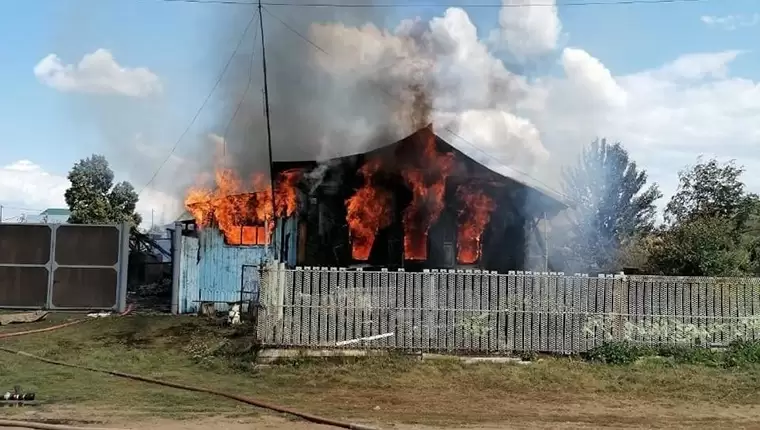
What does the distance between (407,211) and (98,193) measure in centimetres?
2604

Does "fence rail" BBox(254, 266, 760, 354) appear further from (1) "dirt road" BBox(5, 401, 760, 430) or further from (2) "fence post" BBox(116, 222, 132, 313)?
(2) "fence post" BBox(116, 222, 132, 313)

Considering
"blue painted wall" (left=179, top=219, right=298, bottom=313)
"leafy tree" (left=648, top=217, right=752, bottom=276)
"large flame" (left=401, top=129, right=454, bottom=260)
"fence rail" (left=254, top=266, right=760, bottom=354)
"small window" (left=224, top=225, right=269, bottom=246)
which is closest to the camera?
"fence rail" (left=254, top=266, right=760, bottom=354)

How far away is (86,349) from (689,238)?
15.1 m

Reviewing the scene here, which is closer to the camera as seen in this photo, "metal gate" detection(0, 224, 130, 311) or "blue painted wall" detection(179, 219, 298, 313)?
"metal gate" detection(0, 224, 130, 311)

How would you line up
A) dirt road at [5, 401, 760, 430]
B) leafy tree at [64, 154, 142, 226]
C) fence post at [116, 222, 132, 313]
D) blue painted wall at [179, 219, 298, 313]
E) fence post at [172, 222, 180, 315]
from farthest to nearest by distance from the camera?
leafy tree at [64, 154, 142, 226], blue painted wall at [179, 219, 298, 313], fence post at [172, 222, 180, 315], dirt road at [5, 401, 760, 430], fence post at [116, 222, 132, 313]

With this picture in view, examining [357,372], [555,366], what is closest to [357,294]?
[357,372]

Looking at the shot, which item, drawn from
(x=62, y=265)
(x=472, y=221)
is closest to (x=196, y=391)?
(x=62, y=265)

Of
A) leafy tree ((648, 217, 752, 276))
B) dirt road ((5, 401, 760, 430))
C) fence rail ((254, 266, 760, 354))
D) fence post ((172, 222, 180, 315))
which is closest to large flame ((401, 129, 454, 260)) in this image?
leafy tree ((648, 217, 752, 276))

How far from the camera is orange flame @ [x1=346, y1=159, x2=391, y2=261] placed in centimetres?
2200

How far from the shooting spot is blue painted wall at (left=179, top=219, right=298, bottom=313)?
76.6 ft

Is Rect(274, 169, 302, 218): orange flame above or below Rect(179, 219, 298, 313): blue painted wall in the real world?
above

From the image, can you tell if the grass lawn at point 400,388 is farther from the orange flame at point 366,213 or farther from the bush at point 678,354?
the orange flame at point 366,213

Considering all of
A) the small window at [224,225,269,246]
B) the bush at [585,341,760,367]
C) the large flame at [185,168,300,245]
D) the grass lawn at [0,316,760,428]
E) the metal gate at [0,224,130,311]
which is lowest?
the grass lawn at [0,316,760,428]

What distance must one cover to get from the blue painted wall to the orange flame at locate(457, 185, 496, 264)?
570cm
